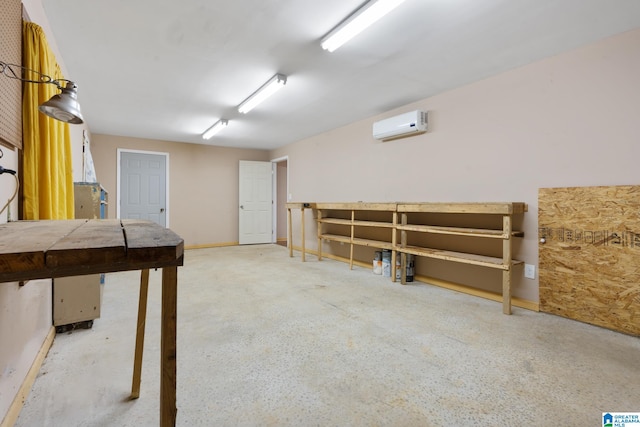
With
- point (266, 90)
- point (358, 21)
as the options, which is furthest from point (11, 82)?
point (266, 90)

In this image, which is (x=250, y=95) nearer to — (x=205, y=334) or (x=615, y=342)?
(x=205, y=334)

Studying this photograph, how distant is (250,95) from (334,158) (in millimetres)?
2198

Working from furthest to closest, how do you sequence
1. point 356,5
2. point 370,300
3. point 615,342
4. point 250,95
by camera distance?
point 250,95
point 370,300
point 615,342
point 356,5

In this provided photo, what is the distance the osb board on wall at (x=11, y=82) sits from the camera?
1.41m

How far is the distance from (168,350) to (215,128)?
5136 millimetres

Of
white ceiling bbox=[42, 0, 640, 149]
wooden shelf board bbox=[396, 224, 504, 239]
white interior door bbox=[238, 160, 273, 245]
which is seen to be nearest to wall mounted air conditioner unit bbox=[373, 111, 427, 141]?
white ceiling bbox=[42, 0, 640, 149]

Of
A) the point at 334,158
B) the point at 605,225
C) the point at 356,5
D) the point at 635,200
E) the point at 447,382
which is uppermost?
the point at 356,5

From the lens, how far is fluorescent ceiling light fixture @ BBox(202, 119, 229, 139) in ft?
16.3

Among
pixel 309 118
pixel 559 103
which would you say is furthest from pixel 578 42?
pixel 309 118

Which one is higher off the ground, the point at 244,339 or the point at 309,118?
the point at 309,118

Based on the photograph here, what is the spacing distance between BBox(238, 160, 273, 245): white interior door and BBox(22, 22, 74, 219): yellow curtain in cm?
531

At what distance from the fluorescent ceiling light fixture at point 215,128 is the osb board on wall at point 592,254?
450 cm

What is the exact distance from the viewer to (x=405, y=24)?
2264 millimetres

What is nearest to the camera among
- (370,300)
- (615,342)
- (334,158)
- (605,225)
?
(615,342)
